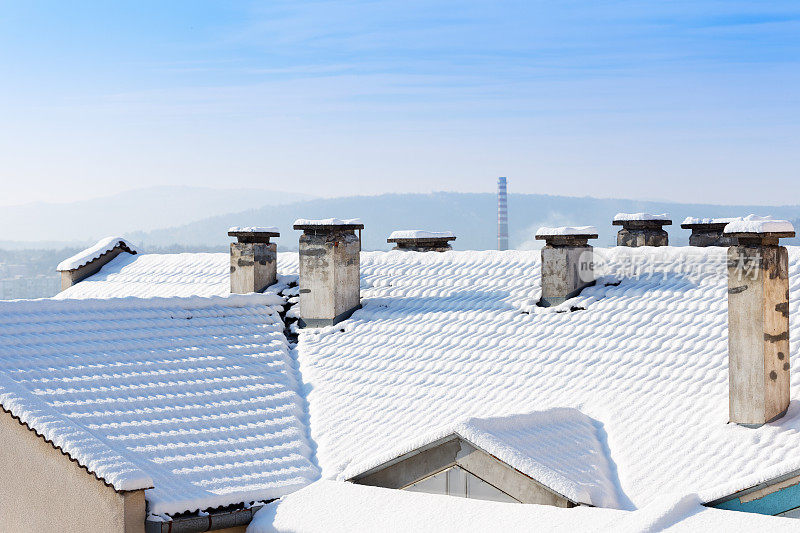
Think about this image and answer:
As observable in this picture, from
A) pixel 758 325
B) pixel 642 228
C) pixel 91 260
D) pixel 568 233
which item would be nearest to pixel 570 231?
pixel 568 233

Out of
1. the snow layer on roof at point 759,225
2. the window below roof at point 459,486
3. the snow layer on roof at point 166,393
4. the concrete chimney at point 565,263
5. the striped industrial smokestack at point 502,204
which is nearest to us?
the window below roof at point 459,486

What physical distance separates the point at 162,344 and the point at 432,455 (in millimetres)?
5214

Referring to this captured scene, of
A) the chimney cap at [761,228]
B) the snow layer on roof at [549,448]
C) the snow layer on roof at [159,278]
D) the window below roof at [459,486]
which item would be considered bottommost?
the window below roof at [459,486]

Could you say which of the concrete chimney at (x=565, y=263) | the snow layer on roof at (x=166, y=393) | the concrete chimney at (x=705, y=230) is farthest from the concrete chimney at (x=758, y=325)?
the concrete chimney at (x=705, y=230)

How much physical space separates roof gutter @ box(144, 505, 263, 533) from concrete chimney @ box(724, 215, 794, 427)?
225 inches

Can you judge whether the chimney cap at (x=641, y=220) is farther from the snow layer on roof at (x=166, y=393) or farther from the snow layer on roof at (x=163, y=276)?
the snow layer on roof at (x=166, y=393)

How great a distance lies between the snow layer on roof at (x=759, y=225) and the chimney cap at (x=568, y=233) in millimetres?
3629

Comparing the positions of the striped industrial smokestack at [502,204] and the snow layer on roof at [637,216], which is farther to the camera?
the striped industrial smokestack at [502,204]

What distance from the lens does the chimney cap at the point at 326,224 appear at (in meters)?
16.8

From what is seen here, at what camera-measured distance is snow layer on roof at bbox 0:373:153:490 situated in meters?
10.3

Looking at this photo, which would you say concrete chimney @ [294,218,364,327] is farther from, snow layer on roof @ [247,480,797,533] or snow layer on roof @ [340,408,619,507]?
snow layer on roof @ [247,480,797,533]

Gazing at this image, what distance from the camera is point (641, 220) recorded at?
842 inches

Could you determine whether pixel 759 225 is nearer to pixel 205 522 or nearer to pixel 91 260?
pixel 205 522

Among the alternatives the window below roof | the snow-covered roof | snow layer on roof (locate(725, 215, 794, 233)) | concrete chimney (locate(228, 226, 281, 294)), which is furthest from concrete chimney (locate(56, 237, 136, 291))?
snow layer on roof (locate(725, 215, 794, 233))
